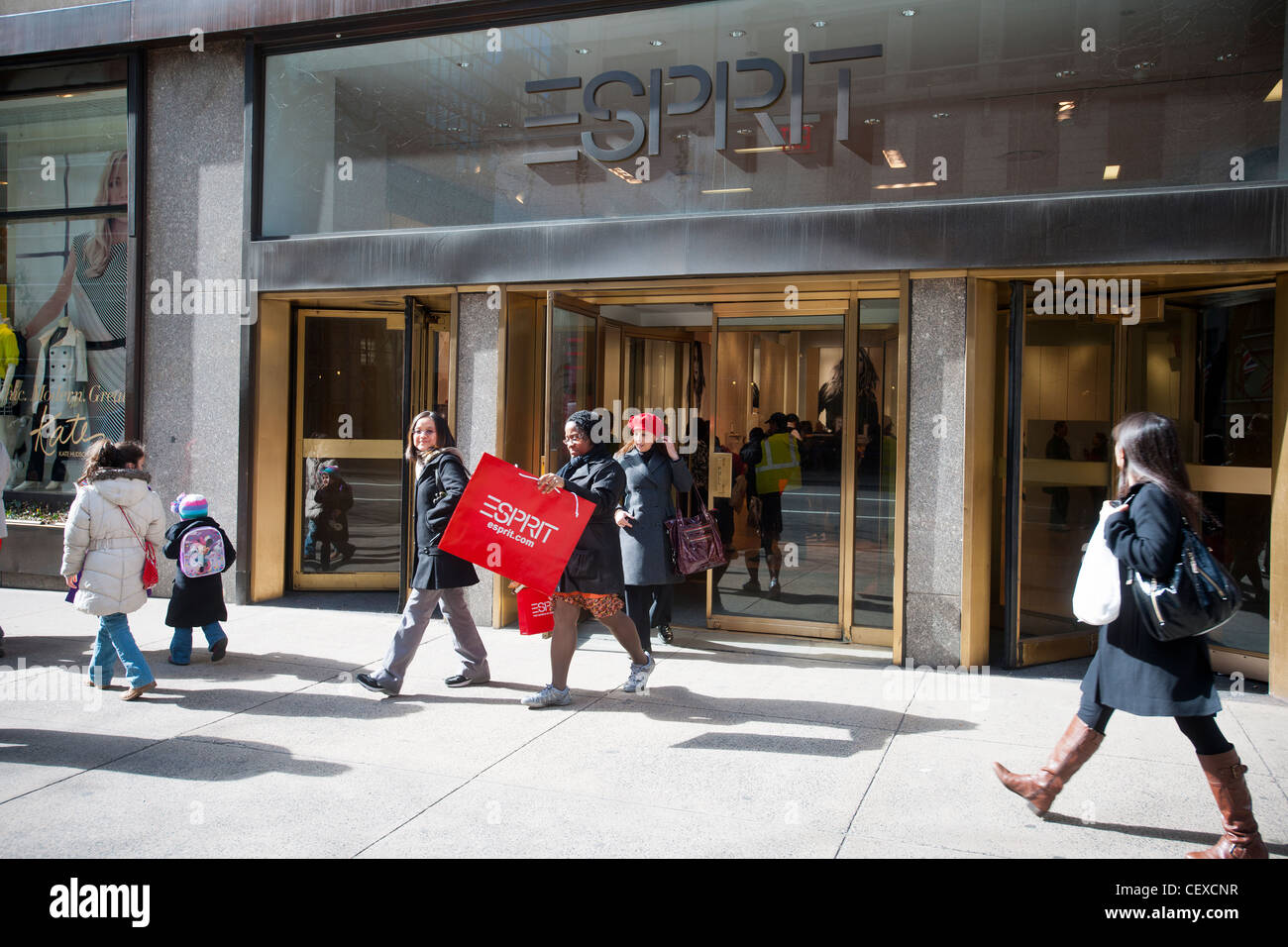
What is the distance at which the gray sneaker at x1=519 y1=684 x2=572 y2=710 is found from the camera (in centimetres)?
569

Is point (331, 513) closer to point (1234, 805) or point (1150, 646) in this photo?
point (1150, 646)

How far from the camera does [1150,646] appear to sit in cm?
370

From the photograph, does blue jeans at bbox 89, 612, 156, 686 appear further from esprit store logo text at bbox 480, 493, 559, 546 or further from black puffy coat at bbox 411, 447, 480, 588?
esprit store logo text at bbox 480, 493, 559, 546

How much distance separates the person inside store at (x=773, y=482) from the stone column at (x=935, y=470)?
3.90ft

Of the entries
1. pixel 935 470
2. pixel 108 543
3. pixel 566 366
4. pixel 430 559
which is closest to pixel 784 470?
pixel 935 470

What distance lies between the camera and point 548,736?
17.1ft

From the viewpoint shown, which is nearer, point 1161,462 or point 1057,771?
point 1161,462

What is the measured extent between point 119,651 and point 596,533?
9.49 ft

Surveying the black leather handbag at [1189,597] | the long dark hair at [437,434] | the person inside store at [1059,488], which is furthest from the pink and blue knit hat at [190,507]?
the person inside store at [1059,488]

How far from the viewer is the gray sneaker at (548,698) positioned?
569cm

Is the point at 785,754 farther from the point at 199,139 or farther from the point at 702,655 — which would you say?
the point at 199,139

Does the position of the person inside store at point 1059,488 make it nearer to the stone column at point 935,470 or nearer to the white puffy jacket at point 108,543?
the stone column at point 935,470
